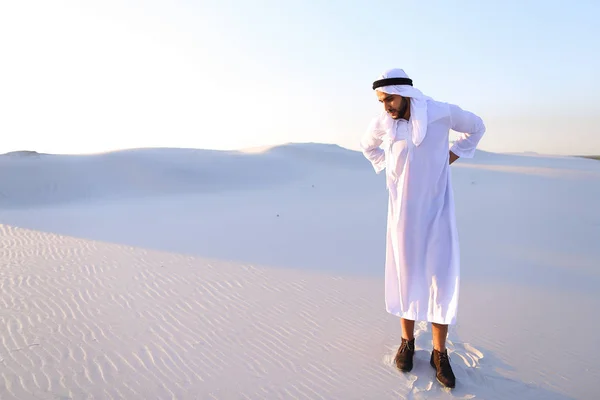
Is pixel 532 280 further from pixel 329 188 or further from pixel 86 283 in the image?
pixel 329 188

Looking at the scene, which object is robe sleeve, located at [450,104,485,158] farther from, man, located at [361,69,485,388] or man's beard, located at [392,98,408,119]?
man's beard, located at [392,98,408,119]

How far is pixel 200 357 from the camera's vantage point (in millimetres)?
3674

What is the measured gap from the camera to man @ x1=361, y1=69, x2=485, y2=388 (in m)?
2.99

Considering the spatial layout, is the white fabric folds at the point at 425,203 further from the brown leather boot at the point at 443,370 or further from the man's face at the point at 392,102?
the brown leather boot at the point at 443,370

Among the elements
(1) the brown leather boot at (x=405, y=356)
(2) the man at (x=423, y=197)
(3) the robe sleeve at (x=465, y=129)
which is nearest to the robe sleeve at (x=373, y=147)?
(2) the man at (x=423, y=197)

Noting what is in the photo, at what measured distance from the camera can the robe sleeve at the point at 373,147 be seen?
3348 mm

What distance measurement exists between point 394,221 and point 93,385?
2.51 m

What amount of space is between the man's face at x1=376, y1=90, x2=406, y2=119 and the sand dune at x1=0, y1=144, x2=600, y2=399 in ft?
6.28

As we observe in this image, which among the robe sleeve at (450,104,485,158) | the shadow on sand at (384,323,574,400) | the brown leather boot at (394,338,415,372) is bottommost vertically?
the shadow on sand at (384,323,574,400)

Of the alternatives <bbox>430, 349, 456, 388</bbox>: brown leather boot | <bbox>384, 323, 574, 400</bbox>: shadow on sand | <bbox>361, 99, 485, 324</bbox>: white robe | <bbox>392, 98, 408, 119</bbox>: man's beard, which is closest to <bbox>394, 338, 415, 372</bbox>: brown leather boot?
<bbox>384, 323, 574, 400</bbox>: shadow on sand

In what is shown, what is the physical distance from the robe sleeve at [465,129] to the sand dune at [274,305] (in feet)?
5.36

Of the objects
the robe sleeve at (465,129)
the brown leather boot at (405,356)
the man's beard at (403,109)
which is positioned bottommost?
the brown leather boot at (405,356)

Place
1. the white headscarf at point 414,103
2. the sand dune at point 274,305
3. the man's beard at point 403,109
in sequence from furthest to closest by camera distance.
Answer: the sand dune at point 274,305, the man's beard at point 403,109, the white headscarf at point 414,103

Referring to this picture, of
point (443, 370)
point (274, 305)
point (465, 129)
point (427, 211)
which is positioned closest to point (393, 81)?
point (465, 129)
